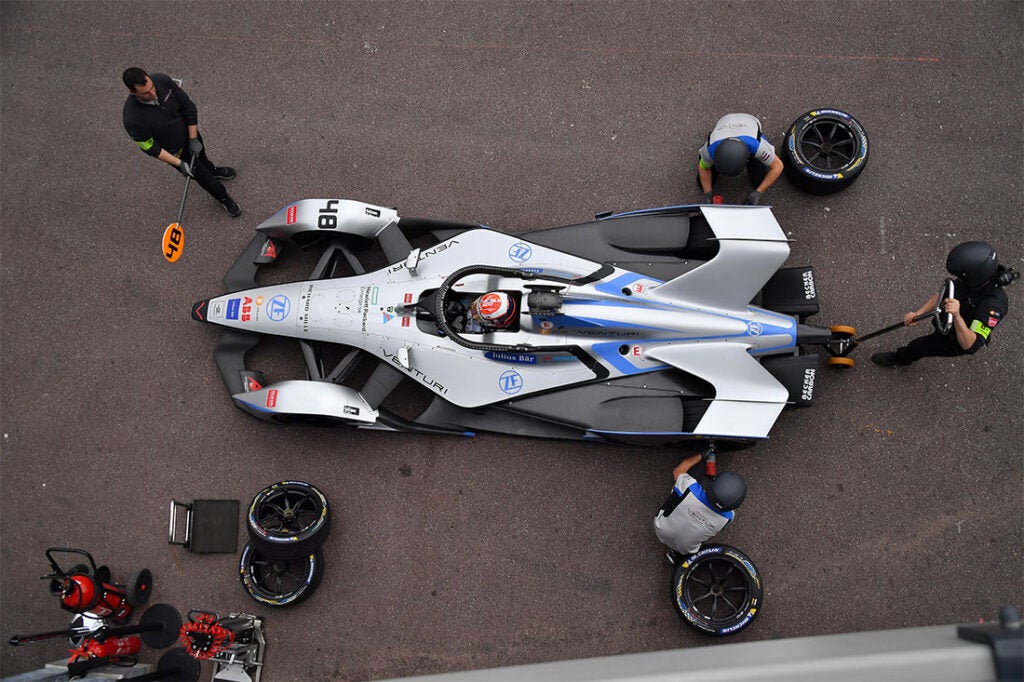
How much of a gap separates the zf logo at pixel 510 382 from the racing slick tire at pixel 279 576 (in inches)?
83.1

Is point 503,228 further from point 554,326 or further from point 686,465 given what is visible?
Answer: point 686,465

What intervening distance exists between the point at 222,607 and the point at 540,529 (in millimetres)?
2904

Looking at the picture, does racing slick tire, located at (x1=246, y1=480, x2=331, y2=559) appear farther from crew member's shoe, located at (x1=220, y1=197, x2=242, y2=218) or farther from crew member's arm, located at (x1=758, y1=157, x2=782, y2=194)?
crew member's arm, located at (x1=758, y1=157, x2=782, y2=194)

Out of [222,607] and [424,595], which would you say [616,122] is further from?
[222,607]

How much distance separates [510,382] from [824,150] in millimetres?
3562

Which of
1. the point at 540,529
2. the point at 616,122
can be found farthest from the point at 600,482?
the point at 616,122

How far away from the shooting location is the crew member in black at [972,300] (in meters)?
4.29

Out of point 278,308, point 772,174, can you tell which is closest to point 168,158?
point 278,308

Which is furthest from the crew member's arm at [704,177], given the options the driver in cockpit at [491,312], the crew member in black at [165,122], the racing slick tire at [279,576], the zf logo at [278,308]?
the racing slick tire at [279,576]

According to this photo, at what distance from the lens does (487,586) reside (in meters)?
5.31

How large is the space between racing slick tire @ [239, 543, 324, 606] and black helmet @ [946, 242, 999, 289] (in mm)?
5389

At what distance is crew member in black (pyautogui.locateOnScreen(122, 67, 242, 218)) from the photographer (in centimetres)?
461

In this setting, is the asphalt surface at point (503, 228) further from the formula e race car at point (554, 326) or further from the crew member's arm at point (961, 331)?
the crew member's arm at point (961, 331)

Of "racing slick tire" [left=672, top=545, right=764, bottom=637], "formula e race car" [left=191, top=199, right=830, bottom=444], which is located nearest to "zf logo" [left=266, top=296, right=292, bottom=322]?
"formula e race car" [left=191, top=199, right=830, bottom=444]
